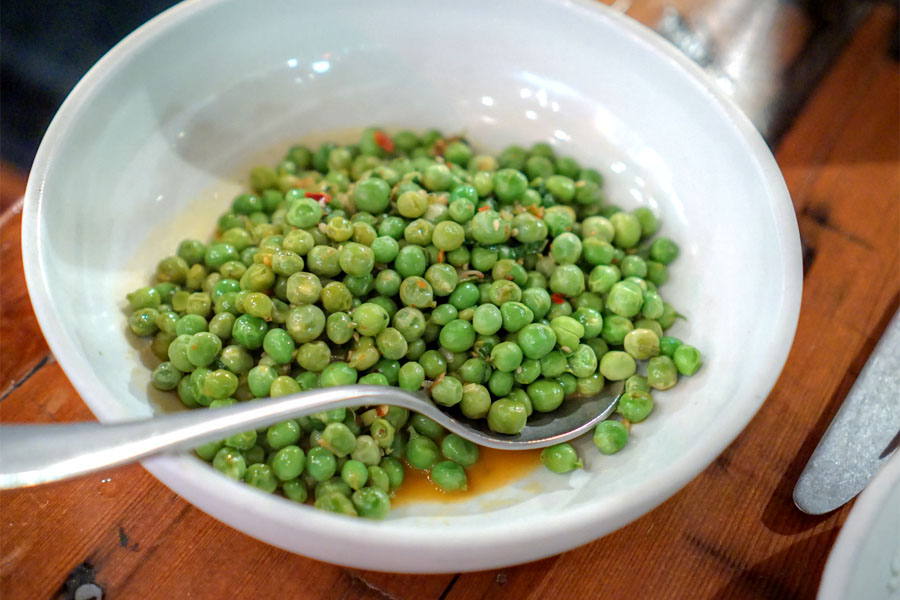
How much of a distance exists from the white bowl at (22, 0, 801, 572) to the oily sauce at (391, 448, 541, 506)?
3 cm

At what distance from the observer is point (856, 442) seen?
139cm

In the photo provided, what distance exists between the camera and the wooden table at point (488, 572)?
129 centimetres

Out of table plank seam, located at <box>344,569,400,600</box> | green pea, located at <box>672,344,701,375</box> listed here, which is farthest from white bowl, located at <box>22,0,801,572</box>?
table plank seam, located at <box>344,569,400,600</box>

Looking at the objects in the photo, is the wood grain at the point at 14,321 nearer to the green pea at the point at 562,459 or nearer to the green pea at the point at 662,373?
the green pea at the point at 562,459

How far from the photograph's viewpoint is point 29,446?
40.4 inches

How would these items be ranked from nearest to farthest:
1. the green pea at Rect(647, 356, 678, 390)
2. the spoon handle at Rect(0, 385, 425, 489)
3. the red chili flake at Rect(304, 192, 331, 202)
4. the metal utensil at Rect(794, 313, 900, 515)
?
the spoon handle at Rect(0, 385, 425, 489)
the metal utensil at Rect(794, 313, 900, 515)
the green pea at Rect(647, 356, 678, 390)
the red chili flake at Rect(304, 192, 331, 202)

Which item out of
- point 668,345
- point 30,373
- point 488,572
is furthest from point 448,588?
point 30,373

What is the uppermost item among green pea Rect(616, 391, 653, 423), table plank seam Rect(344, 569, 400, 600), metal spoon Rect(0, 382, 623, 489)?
metal spoon Rect(0, 382, 623, 489)

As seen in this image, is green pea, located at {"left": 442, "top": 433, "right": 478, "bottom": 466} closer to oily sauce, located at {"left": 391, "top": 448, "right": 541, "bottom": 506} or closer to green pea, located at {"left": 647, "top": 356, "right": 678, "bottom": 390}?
oily sauce, located at {"left": 391, "top": 448, "right": 541, "bottom": 506}

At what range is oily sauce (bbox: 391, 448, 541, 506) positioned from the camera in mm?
1402

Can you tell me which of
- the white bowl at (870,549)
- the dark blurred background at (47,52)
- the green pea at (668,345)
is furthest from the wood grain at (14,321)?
the white bowl at (870,549)

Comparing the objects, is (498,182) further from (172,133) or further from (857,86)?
(857,86)

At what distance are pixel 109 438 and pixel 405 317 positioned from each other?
2.11 feet

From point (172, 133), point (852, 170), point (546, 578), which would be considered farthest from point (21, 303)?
point (852, 170)
